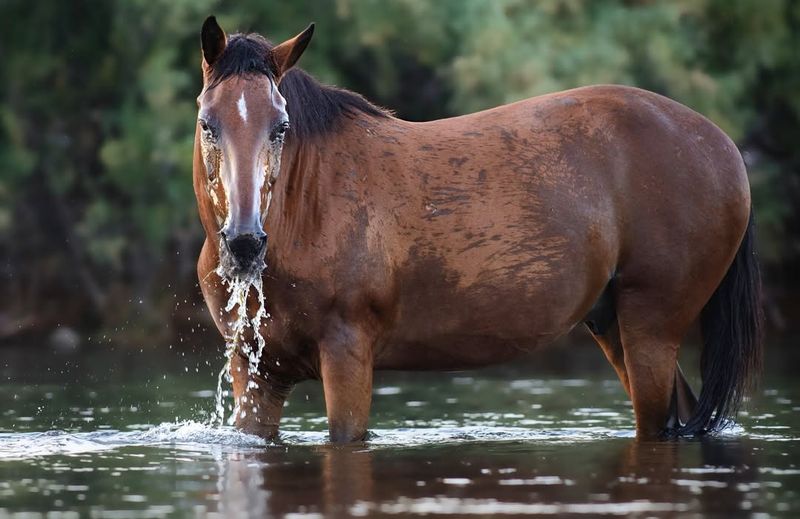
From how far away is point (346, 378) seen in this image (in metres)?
7.28

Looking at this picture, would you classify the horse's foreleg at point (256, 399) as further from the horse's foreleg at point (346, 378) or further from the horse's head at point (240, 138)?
the horse's head at point (240, 138)

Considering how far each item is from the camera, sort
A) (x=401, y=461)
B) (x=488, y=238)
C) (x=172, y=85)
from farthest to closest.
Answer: (x=172, y=85), (x=488, y=238), (x=401, y=461)

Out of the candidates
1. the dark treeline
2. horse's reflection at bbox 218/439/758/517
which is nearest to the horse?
horse's reflection at bbox 218/439/758/517

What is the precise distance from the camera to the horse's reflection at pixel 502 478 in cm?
558

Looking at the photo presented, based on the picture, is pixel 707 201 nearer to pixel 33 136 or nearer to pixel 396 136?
pixel 396 136

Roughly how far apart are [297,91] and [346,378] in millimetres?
1480

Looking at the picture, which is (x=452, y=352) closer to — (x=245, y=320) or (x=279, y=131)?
(x=245, y=320)

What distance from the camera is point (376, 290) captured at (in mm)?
7438

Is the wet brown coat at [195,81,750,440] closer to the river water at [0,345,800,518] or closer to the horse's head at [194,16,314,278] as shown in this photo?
the horse's head at [194,16,314,278]

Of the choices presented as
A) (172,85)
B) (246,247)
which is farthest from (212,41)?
(172,85)

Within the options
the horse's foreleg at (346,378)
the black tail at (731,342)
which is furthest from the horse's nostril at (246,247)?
the black tail at (731,342)

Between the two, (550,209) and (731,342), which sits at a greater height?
(550,209)

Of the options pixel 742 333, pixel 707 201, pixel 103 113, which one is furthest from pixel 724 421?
pixel 103 113

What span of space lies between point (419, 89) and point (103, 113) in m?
4.49
